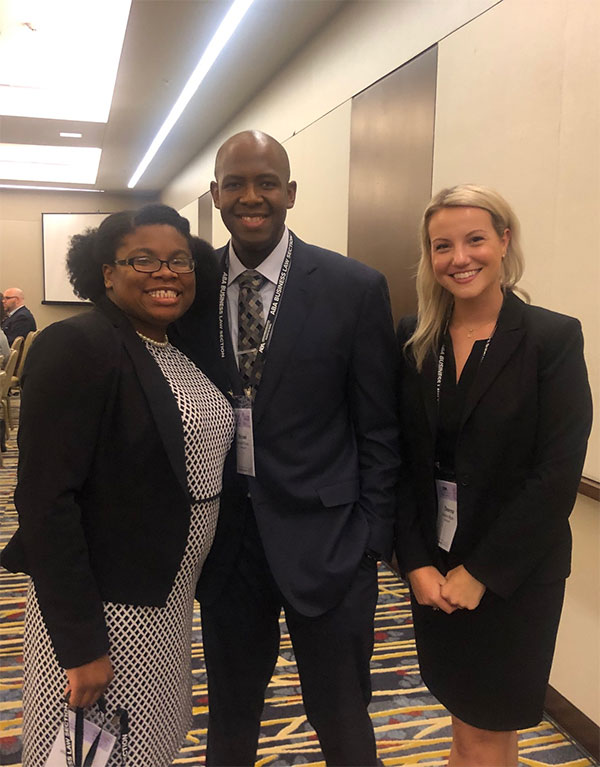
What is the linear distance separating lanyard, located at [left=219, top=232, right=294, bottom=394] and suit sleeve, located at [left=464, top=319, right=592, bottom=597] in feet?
2.01

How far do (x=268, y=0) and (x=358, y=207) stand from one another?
1.47 meters

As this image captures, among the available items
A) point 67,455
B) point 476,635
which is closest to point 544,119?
point 476,635

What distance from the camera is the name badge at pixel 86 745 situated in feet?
4.01

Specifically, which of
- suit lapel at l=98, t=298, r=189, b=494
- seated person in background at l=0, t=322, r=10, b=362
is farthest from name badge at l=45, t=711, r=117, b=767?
seated person in background at l=0, t=322, r=10, b=362

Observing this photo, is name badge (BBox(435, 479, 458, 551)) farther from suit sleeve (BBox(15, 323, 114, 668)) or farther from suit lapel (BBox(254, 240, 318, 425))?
suit sleeve (BBox(15, 323, 114, 668))

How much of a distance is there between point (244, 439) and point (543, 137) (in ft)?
5.12

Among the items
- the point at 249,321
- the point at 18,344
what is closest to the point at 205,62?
the point at 18,344

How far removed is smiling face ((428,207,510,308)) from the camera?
55.0 inches

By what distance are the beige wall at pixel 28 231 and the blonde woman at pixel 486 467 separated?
1202cm

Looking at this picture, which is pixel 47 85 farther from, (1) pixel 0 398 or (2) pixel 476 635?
(2) pixel 476 635

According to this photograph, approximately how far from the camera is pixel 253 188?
149cm

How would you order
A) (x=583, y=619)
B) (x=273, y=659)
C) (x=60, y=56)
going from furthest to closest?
(x=60, y=56), (x=583, y=619), (x=273, y=659)

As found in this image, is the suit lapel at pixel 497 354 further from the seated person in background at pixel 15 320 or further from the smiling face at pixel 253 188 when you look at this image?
the seated person in background at pixel 15 320

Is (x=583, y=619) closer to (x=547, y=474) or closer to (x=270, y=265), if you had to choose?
(x=547, y=474)
